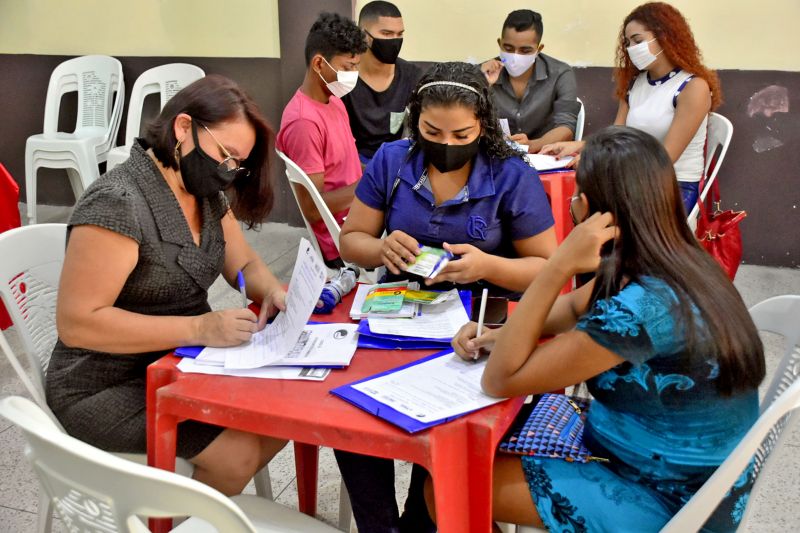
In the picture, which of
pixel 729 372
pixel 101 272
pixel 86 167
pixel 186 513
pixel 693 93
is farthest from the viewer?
pixel 86 167

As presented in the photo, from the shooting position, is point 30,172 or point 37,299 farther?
point 30,172

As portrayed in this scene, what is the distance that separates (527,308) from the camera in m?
1.52

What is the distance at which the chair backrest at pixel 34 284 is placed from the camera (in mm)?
1915

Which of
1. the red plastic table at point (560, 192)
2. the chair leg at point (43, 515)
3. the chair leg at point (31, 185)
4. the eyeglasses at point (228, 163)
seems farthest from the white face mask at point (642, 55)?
the chair leg at point (31, 185)

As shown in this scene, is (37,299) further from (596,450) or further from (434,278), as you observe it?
(596,450)

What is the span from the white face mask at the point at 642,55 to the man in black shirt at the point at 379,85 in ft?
3.41

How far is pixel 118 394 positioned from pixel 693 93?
2756 millimetres

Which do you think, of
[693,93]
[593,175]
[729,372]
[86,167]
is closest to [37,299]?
[593,175]

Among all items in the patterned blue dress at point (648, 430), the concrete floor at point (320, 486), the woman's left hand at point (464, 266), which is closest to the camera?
the patterned blue dress at point (648, 430)

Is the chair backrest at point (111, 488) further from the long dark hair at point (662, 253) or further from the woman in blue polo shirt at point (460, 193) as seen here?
the woman in blue polo shirt at point (460, 193)

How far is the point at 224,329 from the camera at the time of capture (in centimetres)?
171

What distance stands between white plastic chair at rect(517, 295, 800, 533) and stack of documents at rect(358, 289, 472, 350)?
0.43m

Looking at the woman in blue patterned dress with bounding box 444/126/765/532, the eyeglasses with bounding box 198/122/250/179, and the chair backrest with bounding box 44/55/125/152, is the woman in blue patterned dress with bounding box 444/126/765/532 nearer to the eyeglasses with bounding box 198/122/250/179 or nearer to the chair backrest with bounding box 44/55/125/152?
the eyeglasses with bounding box 198/122/250/179

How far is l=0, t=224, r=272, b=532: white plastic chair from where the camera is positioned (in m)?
1.91
